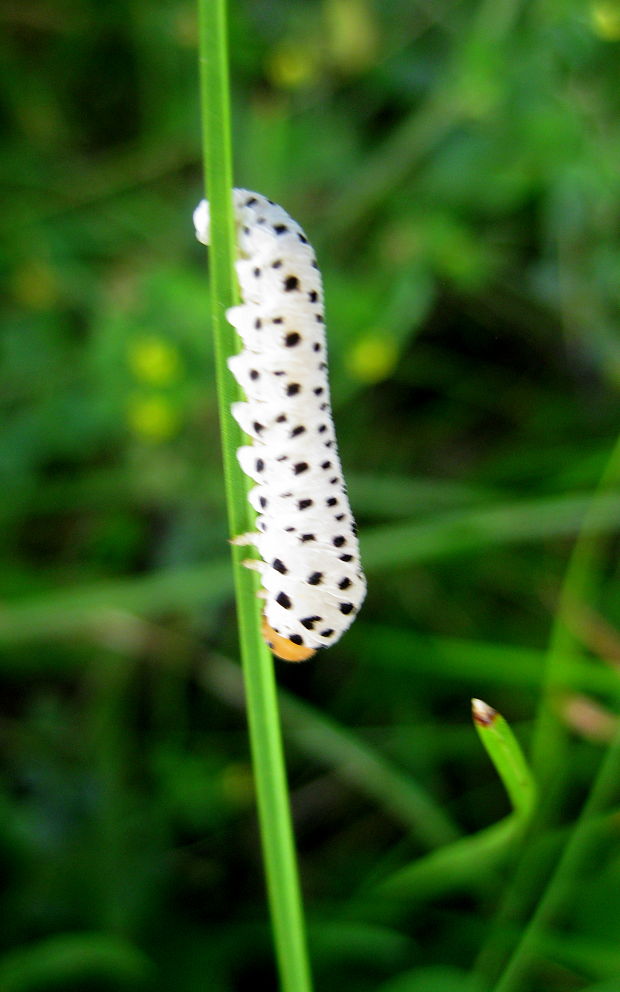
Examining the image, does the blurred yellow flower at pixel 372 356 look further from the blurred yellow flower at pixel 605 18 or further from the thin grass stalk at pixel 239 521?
the thin grass stalk at pixel 239 521

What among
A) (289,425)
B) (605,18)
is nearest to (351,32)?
(605,18)

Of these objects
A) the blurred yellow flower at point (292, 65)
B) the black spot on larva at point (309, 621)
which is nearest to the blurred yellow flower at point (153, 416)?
the blurred yellow flower at point (292, 65)

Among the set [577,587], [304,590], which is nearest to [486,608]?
[577,587]

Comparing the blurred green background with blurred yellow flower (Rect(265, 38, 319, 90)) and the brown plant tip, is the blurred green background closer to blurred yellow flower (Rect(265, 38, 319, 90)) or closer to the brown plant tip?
blurred yellow flower (Rect(265, 38, 319, 90))

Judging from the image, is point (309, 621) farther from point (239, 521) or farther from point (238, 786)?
point (238, 786)

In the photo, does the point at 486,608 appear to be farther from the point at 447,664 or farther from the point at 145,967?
the point at 145,967

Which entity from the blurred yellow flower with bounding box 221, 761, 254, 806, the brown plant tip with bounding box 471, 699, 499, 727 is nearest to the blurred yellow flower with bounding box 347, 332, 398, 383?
the blurred yellow flower with bounding box 221, 761, 254, 806

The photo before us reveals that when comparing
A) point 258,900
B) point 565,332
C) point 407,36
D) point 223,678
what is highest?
point 407,36

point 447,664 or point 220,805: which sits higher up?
point 447,664
